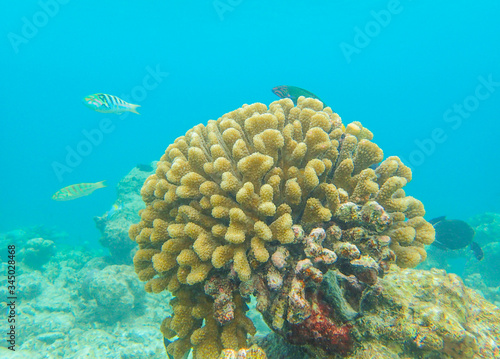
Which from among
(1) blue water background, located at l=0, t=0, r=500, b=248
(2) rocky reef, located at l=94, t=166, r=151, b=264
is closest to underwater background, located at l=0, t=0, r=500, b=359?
(1) blue water background, located at l=0, t=0, r=500, b=248

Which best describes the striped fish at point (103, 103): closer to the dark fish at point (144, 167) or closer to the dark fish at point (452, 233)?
the dark fish at point (144, 167)

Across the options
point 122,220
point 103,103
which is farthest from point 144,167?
point 103,103

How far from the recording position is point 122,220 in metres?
10.3

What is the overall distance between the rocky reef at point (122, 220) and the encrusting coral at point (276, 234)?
7.80 m

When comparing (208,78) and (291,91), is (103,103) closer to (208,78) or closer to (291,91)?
(291,91)

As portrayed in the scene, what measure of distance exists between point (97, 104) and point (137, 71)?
134 meters

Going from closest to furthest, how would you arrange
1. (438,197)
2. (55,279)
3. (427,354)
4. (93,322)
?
(427,354), (93,322), (55,279), (438,197)

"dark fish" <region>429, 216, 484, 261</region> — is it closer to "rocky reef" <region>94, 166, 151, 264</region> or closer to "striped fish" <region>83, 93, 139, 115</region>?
"striped fish" <region>83, 93, 139, 115</region>

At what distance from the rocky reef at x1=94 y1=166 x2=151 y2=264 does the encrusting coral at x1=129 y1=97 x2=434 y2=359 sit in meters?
7.80

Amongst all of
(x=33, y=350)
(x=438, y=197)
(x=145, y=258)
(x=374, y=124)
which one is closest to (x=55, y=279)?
(x=33, y=350)

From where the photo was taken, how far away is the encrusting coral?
1.99 metres

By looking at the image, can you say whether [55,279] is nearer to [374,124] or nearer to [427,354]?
[427,354]

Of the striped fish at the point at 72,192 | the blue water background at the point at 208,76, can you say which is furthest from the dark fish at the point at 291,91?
the blue water background at the point at 208,76

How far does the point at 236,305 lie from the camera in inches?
93.9
